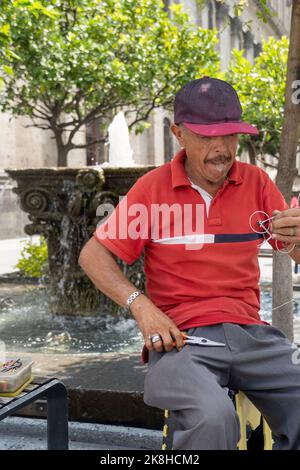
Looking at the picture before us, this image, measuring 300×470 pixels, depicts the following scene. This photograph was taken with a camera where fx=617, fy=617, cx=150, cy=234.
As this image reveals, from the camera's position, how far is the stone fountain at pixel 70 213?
6.36 m

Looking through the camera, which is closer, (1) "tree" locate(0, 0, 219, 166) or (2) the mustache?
(2) the mustache

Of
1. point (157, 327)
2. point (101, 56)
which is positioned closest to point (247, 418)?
point (157, 327)

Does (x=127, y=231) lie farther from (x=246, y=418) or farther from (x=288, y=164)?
(x=288, y=164)

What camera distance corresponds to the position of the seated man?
7.09ft

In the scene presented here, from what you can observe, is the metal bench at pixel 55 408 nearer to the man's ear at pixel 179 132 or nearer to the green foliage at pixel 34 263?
the man's ear at pixel 179 132

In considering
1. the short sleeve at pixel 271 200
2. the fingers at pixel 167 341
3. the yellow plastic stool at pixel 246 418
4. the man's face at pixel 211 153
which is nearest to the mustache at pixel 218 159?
the man's face at pixel 211 153

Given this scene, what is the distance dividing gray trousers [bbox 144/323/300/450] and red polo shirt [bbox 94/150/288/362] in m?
0.09

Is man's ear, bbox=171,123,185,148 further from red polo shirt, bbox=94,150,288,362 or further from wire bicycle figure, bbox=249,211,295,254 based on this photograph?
wire bicycle figure, bbox=249,211,295,254

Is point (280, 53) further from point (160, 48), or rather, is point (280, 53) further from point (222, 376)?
point (222, 376)

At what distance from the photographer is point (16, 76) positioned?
1355 centimetres

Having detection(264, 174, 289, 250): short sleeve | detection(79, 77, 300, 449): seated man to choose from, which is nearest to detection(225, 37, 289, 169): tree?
detection(264, 174, 289, 250): short sleeve

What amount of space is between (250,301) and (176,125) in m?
0.74

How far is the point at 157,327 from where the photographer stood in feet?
7.05

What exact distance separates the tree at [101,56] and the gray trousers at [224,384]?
9.72 m
